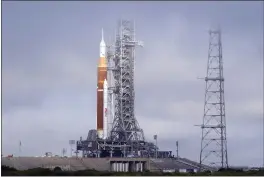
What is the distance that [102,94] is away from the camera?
230 ft

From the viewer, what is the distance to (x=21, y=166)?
190ft

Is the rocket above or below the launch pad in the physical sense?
above

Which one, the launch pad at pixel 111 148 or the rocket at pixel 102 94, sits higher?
the rocket at pixel 102 94

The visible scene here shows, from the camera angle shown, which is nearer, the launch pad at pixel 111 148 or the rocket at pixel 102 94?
the rocket at pixel 102 94

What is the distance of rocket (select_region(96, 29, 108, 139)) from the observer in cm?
7012

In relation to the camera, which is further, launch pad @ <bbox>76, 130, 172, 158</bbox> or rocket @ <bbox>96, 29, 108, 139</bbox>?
launch pad @ <bbox>76, 130, 172, 158</bbox>

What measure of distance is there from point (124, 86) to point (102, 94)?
11.2ft

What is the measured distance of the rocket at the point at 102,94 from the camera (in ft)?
230

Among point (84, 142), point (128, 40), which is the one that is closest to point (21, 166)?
point (84, 142)

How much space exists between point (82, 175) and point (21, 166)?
55.2 feet

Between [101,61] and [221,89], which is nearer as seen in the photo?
[221,89]

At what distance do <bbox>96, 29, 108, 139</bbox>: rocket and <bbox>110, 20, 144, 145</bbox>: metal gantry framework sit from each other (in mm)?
1569

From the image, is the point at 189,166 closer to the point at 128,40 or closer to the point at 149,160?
the point at 149,160

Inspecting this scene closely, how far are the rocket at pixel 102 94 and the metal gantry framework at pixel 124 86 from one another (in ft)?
5.15
